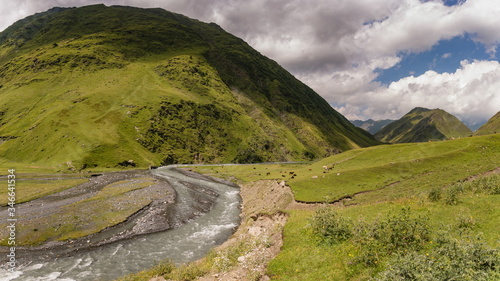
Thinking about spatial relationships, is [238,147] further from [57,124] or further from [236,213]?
[236,213]

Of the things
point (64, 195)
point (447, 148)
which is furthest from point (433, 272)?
point (64, 195)

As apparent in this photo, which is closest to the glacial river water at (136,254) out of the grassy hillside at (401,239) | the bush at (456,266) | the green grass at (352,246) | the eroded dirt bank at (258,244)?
the eroded dirt bank at (258,244)

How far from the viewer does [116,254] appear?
3397 cm

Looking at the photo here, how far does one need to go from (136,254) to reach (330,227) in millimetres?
26869

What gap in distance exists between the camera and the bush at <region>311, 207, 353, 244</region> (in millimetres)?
21580

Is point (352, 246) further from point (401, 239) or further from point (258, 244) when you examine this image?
point (258, 244)

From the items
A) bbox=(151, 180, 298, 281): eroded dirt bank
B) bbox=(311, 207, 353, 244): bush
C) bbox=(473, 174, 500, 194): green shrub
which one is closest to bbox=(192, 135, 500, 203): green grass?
bbox=(151, 180, 298, 281): eroded dirt bank

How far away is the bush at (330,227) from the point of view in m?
21.6

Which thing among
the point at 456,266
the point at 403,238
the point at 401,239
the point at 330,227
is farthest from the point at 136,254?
the point at 456,266

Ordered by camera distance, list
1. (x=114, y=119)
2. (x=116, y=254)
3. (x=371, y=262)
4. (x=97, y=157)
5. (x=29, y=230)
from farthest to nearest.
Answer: (x=114, y=119), (x=97, y=157), (x=29, y=230), (x=116, y=254), (x=371, y=262)

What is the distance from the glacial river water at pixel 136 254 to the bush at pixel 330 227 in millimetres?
17848

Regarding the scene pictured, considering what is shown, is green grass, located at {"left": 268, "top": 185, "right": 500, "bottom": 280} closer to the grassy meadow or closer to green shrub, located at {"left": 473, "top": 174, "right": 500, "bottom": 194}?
the grassy meadow

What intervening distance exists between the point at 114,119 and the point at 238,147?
83.5m

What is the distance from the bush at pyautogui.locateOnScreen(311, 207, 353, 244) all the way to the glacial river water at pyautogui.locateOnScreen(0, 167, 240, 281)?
58.6 feet
